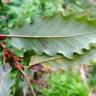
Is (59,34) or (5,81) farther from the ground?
(59,34)

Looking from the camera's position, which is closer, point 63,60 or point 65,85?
point 63,60

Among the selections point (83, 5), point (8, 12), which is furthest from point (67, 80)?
point (8, 12)

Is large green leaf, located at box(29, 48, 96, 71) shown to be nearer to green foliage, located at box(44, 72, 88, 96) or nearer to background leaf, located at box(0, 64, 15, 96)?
background leaf, located at box(0, 64, 15, 96)

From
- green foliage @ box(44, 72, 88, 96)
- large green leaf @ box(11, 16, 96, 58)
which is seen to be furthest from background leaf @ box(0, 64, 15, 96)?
green foliage @ box(44, 72, 88, 96)

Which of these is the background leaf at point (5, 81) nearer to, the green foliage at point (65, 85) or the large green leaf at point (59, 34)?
the large green leaf at point (59, 34)

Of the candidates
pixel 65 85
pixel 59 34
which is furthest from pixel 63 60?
pixel 65 85

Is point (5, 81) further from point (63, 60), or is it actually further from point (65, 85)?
point (65, 85)

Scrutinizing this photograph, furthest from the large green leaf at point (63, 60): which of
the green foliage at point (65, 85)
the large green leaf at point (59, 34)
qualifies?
the green foliage at point (65, 85)

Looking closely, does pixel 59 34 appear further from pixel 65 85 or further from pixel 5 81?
pixel 65 85
